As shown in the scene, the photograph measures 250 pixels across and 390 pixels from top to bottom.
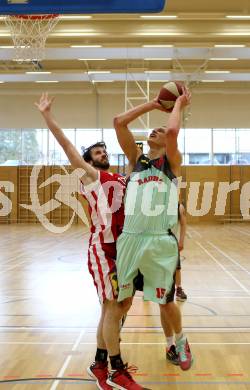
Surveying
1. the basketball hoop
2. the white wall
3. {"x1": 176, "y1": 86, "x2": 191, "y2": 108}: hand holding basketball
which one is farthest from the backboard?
the white wall

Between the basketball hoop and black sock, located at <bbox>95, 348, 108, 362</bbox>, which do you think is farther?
the basketball hoop

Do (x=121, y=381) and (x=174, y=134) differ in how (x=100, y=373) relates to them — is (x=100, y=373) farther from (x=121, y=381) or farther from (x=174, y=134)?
(x=174, y=134)

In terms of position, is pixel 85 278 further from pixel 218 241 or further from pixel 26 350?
pixel 218 241

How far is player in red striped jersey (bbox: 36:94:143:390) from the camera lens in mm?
3844

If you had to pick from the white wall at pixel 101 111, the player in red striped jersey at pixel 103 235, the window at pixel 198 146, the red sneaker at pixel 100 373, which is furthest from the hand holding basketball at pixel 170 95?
the window at pixel 198 146

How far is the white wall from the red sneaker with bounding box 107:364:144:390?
2242cm

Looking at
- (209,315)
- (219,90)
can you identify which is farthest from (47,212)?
(209,315)

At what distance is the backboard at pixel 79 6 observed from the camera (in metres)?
3.53

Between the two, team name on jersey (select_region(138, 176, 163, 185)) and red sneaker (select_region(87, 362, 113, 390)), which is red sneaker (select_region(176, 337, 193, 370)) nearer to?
red sneaker (select_region(87, 362, 113, 390))

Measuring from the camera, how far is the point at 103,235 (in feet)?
13.5

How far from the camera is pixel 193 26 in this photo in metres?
16.3

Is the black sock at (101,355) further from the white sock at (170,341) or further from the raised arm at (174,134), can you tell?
the raised arm at (174,134)

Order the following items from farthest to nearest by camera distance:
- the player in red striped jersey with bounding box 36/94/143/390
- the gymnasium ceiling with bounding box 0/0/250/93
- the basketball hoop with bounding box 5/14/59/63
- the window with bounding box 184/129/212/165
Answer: the window with bounding box 184/129/212/165 < the gymnasium ceiling with bounding box 0/0/250/93 < the basketball hoop with bounding box 5/14/59/63 < the player in red striped jersey with bounding box 36/94/143/390

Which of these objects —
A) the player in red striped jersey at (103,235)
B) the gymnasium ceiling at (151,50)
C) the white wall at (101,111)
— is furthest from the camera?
the white wall at (101,111)
